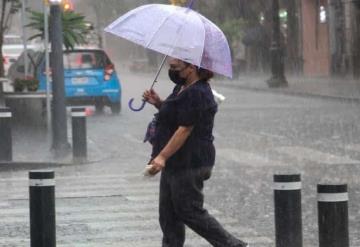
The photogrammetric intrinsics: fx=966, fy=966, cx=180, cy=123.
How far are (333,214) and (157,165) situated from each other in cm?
124

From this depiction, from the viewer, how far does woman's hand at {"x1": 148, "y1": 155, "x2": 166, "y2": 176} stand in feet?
21.2

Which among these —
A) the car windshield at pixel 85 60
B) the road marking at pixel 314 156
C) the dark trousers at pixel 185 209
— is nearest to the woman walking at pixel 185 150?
the dark trousers at pixel 185 209

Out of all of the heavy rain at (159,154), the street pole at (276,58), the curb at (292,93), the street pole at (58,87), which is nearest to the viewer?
the heavy rain at (159,154)

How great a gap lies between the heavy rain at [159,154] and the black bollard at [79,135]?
2 cm

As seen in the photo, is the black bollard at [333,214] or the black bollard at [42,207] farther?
the black bollard at [42,207]

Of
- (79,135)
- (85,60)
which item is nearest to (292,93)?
(85,60)

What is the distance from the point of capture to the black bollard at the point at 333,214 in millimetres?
6539

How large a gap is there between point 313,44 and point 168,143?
39.9m

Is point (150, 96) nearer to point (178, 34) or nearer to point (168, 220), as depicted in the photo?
point (178, 34)

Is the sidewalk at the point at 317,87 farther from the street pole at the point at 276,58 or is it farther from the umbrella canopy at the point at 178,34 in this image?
the umbrella canopy at the point at 178,34

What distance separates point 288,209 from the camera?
7.04m

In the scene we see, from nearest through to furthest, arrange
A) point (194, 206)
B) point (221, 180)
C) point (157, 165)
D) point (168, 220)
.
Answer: point (157, 165)
point (194, 206)
point (168, 220)
point (221, 180)

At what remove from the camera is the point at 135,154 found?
53.1ft

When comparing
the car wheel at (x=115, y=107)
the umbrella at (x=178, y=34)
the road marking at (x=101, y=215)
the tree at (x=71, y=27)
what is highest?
the tree at (x=71, y=27)
